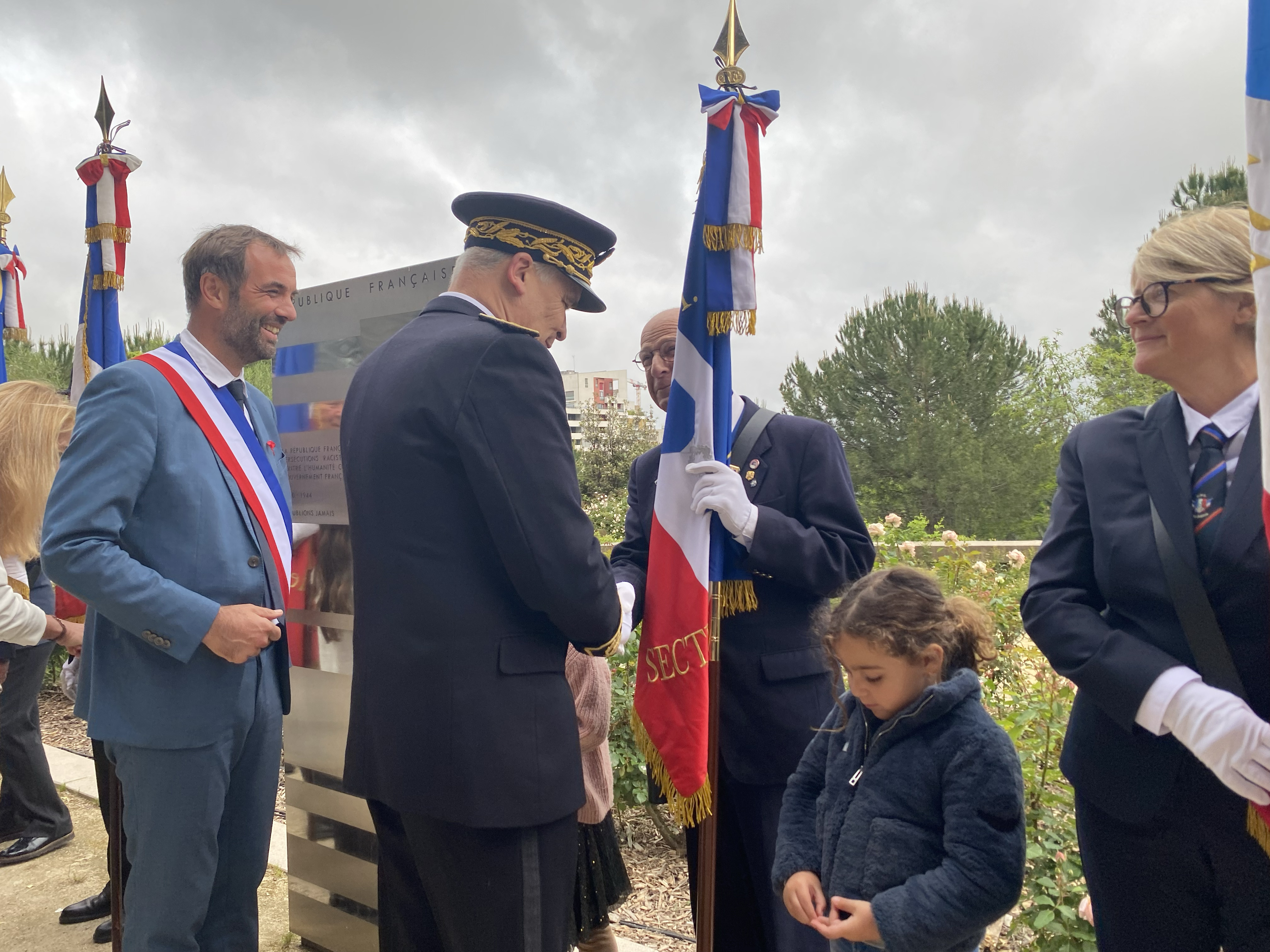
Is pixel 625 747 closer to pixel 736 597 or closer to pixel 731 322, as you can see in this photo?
pixel 736 597

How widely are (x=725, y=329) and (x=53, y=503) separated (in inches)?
72.5

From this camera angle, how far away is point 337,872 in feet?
10.6

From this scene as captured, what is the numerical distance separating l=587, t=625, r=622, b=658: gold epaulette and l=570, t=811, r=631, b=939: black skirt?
83 cm

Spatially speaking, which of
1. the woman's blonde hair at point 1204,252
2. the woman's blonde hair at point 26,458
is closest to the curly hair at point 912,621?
the woman's blonde hair at point 1204,252

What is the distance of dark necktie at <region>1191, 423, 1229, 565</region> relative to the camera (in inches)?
69.8

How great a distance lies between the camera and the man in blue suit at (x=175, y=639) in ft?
7.48

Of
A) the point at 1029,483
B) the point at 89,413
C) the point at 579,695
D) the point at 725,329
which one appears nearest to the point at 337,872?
the point at 579,695

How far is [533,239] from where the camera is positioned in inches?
84.4

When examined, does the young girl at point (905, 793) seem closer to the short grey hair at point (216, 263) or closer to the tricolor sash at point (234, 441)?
the tricolor sash at point (234, 441)

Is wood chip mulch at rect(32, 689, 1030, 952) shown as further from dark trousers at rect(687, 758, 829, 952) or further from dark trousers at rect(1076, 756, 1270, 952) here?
dark trousers at rect(1076, 756, 1270, 952)

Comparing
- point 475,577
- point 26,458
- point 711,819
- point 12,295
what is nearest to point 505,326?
point 475,577

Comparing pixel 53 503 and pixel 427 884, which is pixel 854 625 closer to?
pixel 427 884

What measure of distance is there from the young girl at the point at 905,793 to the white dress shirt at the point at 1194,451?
268 mm

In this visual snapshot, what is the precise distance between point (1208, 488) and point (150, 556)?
2.49 meters
